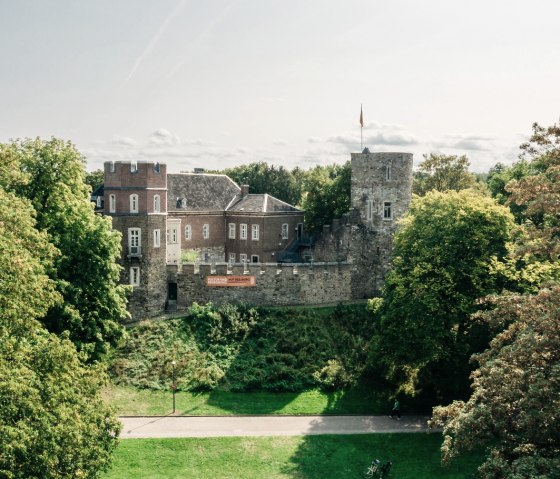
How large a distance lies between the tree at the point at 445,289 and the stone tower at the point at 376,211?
374 inches

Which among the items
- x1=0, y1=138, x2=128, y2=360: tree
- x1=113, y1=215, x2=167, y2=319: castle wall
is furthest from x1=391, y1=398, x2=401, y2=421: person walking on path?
x1=113, y1=215, x2=167, y2=319: castle wall

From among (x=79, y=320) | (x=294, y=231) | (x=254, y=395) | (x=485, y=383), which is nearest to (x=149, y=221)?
(x=79, y=320)

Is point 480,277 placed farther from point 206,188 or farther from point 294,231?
point 206,188

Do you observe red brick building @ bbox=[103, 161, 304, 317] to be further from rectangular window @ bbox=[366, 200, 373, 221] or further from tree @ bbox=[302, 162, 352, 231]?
rectangular window @ bbox=[366, 200, 373, 221]

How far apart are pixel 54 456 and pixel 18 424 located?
126 centimetres

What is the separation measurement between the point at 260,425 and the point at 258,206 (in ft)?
75.1

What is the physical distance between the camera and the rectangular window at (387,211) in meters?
39.0

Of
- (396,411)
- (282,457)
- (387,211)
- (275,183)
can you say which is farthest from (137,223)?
(275,183)

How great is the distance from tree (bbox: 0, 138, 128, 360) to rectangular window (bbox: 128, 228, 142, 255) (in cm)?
550

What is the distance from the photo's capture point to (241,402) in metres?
28.5

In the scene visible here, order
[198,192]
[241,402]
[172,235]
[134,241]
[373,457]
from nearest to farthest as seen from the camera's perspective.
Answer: [373,457] → [241,402] → [134,241] → [172,235] → [198,192]

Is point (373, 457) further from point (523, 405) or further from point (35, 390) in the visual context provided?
point (35, 390)

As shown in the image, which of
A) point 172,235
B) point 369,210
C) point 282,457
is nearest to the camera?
point 282,457

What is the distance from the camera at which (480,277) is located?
27.0 meters
